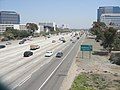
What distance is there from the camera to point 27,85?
26.4m

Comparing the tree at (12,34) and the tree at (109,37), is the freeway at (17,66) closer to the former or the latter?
the tree at (109,37)

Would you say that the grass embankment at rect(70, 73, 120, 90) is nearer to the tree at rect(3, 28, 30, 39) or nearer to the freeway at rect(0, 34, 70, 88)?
the freeway at rect(0, 34, 70, 88)

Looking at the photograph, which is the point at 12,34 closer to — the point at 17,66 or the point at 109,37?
the point at 109,37

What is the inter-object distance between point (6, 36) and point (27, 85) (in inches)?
3871

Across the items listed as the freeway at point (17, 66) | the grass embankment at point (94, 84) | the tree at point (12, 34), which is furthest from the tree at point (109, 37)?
the tree at point (12, 34)

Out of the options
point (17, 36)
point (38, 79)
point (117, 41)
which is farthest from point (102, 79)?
point (17, 36)

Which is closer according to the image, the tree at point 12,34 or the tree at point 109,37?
the tree at point 109,37

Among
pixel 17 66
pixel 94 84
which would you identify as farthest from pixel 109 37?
pixel 94 84

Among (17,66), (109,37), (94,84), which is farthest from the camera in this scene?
(109,37)

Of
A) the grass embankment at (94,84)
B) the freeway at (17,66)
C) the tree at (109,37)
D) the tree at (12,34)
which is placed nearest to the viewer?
the grass embankment at (94,84)

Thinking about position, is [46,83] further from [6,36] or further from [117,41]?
[6,36]

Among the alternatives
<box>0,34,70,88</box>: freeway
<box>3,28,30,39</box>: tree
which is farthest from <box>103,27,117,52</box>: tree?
<box>3,28,30,39</box>: tree

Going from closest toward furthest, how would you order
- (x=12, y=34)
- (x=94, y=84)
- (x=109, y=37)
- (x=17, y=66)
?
(x=94, y=84), (x=17, y=66), (x=109, y=37), (x=12, y=34)

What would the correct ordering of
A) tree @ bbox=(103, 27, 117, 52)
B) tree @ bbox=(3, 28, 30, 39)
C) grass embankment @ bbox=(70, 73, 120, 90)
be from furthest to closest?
tree @ bbox=(3, 28, 30, 39)
tree @ bbox=(103, 27, 117, 52)
grass embankment @ bbox=(70, 73, 120, 90)
